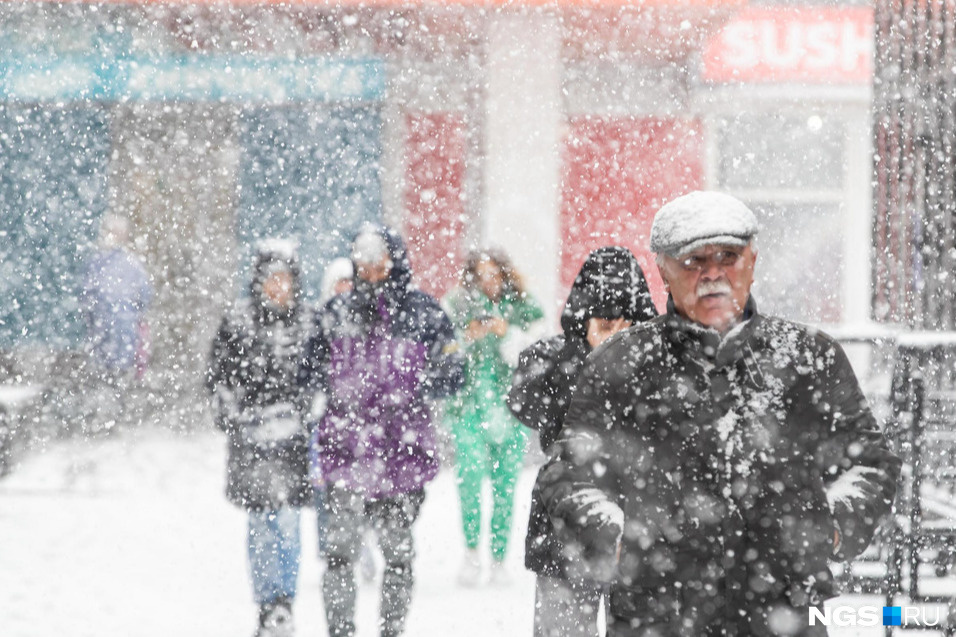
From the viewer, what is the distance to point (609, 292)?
3.86 metres

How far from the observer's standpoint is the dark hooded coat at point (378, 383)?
497 centimetres

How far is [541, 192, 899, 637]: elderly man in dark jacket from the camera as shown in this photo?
8.05 ft

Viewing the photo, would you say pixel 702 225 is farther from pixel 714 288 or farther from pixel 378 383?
pixel 378 383

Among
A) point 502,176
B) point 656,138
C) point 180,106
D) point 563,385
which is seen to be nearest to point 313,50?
point 180,106

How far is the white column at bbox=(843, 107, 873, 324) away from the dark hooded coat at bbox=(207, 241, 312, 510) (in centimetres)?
881

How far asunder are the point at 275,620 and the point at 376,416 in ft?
3.25

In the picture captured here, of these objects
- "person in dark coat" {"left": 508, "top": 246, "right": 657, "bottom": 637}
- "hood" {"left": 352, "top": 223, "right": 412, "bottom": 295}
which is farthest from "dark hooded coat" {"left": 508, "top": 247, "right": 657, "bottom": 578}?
"hood" {"left": 352, "top": 223, "right": 412, "bottom": 295}

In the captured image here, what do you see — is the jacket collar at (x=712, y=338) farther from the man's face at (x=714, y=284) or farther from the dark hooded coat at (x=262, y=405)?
the dark hooded coat at (x=262, y=405)

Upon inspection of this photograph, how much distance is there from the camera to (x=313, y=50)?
494 inches

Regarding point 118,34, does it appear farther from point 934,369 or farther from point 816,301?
point 934,369

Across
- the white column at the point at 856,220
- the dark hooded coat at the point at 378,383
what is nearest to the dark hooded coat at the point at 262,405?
the dark hooded coat at the point at 378,383

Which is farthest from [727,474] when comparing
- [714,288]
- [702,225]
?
[702,225]

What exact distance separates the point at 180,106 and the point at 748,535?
1117cm

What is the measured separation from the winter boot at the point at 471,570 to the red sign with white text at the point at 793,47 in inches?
277
